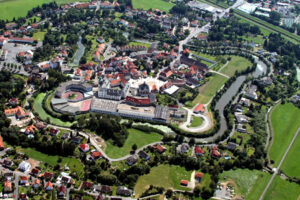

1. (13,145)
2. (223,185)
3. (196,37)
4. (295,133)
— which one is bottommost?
(13,145)

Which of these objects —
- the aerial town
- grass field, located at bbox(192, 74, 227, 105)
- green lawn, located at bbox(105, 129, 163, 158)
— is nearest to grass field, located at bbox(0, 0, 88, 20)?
the aerial town

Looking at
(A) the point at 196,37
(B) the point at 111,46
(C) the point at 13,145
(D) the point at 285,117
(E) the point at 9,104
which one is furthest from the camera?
(A) the point at 196,37

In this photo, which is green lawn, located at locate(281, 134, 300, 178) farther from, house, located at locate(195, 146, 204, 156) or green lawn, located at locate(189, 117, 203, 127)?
green lawn, located at locate(189, 117, 203, 127)

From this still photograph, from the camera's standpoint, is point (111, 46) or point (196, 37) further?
point (196, 37)

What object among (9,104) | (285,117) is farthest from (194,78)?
(9,104)

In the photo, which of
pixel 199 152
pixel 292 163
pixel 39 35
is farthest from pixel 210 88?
pixel 39 35

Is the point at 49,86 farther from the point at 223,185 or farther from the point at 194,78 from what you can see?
the point at 223,185

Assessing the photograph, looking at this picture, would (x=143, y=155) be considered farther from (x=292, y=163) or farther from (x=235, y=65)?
(x=235, y=65)
